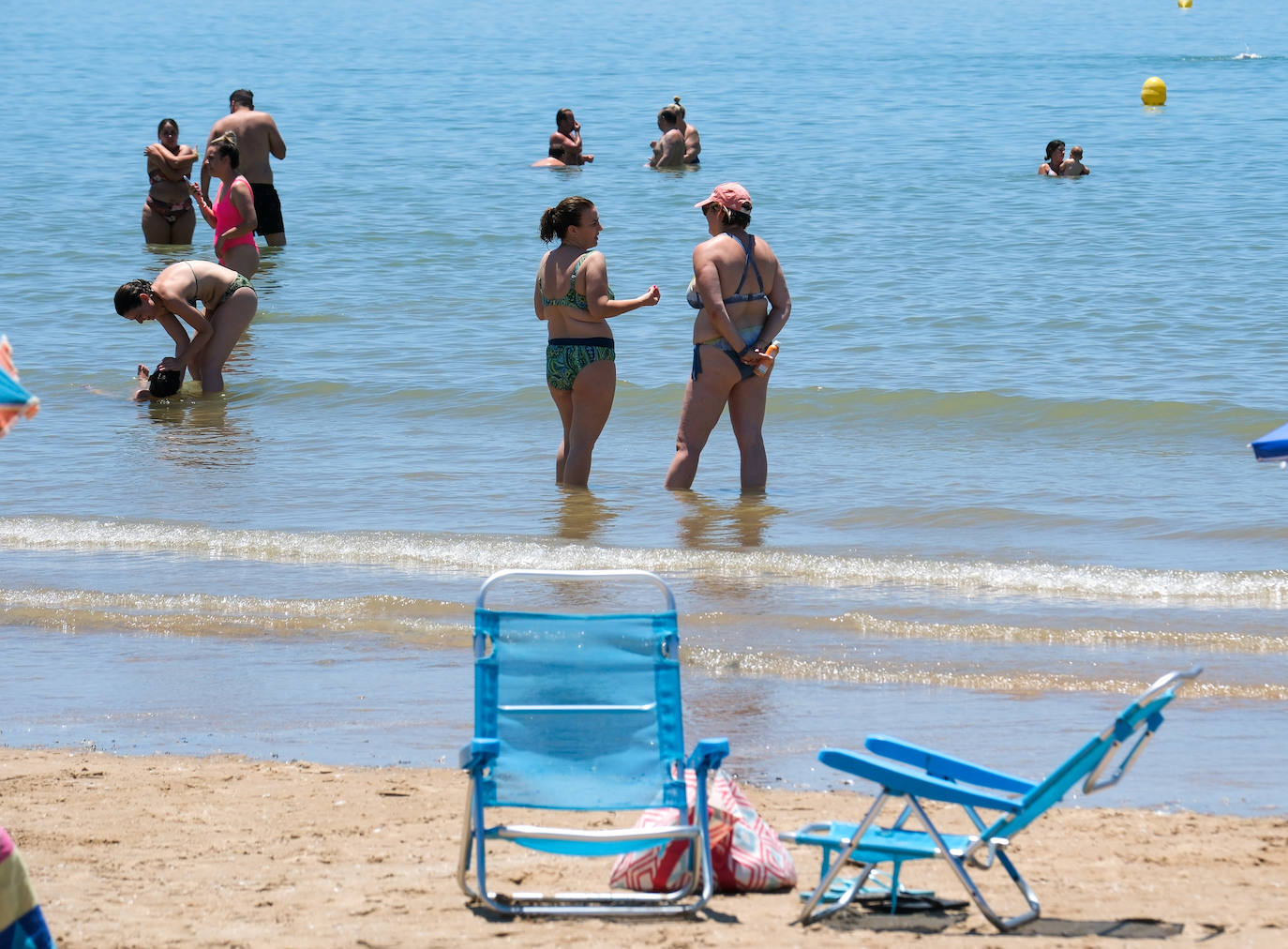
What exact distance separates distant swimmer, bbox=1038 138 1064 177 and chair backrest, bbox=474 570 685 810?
1684 centimetres

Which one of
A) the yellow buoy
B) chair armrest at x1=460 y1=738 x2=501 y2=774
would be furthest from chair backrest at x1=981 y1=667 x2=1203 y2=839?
the yellow buoy

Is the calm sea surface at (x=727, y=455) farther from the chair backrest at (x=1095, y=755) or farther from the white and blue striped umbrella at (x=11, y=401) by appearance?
the white and blue striped umbrella at (x=11, y=401)

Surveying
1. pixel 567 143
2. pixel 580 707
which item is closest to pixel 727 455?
pixel 580 707

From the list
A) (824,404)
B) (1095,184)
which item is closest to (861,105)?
(1095,184)

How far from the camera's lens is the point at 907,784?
3621mm

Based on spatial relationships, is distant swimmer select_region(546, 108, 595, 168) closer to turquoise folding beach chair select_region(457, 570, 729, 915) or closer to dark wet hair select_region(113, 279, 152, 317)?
dark wet hair select_region(113, 279, 152, 317)

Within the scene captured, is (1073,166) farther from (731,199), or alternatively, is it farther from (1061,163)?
(731,199)

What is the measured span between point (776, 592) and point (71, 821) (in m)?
3.25

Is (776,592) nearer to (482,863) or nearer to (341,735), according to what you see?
(341,735)

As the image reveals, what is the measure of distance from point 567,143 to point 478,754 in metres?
18.4

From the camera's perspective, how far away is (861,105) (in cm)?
2834

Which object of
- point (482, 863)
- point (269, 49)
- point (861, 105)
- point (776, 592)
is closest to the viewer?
point (482, 863)

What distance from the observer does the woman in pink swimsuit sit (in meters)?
11.3

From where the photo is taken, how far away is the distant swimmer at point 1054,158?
774 inches
